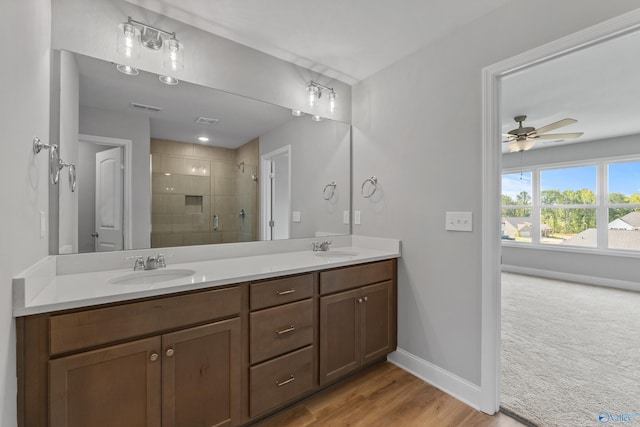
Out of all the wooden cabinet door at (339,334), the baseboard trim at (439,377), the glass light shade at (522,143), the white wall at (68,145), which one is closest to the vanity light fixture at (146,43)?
the white wall at (68,145)

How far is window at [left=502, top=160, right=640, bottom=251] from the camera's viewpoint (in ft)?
15.1

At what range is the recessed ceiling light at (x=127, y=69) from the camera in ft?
5.44

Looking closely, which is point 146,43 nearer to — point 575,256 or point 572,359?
point 572,359

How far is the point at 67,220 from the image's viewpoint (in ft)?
5.05

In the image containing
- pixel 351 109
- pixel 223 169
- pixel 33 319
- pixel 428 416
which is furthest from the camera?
pixel 351 109

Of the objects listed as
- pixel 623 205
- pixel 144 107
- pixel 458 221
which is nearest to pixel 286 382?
pixel 458 221

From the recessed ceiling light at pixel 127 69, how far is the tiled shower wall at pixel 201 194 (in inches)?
15.2

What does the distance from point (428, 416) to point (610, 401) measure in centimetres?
115

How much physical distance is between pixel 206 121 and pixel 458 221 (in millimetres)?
1827

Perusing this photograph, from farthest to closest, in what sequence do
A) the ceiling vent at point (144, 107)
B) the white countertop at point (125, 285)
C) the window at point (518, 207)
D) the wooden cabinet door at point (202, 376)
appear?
1. the window at point (518, 207)
2. the ceiling vent at point (144, 107)
3. the wooden cabinet door at point (202, 376)
4. the white countertop at point (125, 285)

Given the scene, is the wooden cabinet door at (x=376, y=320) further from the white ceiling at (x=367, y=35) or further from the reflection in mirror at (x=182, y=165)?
the white ceiling at (x=367, y=35)

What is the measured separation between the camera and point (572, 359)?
2.31 m

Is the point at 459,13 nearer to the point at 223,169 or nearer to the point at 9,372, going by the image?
the point at 223,169

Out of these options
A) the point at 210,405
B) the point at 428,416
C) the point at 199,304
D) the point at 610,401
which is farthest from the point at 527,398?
the point at 199,304
